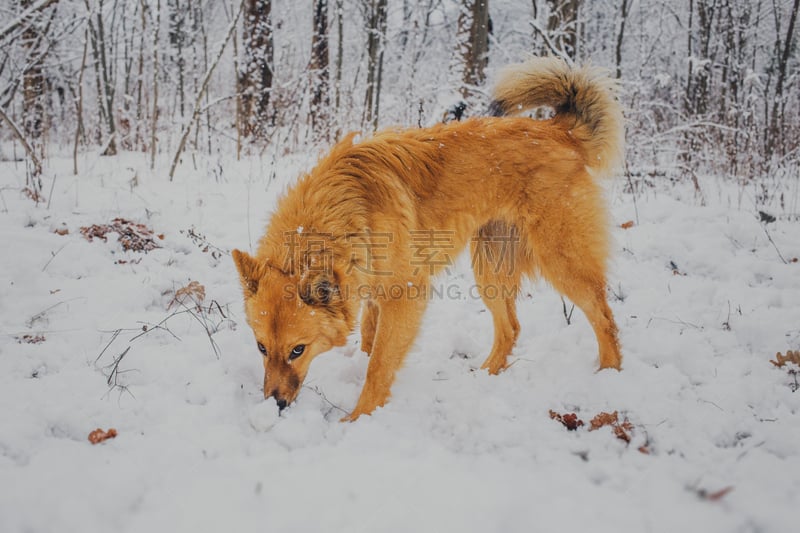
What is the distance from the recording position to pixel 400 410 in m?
2.41

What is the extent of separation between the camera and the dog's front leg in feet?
8.34

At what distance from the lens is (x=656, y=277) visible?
394 centimetres

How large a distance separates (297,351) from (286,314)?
0.77 ft

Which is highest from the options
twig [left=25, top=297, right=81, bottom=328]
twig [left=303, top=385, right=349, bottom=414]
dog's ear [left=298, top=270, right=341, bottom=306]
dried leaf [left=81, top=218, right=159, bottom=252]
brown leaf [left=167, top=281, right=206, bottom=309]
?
dried leaf [left=81, top=218, right=159, bottom=252]

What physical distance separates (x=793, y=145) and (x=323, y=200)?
30.8 feet

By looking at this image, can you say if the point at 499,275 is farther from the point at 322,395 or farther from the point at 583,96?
the point at 322,395

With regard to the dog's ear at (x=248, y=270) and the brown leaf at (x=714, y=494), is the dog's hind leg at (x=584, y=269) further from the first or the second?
the dog's ear at (x=248, y=270)

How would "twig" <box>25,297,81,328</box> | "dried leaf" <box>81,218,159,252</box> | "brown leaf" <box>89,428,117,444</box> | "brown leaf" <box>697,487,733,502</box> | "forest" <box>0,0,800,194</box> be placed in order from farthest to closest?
"forest" <box>0,0,800,194</box>
"dried leaf" <box>81,218,159,252</box>
"twig" <box>25,297,81,328</box>
"brown leaf" <box>89,428,117,444</box>
"brown leaf" <box>697,487,733,502</box>

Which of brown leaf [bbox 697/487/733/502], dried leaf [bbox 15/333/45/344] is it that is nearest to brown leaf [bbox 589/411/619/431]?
brown leaf [bbox 697/487/733/502]

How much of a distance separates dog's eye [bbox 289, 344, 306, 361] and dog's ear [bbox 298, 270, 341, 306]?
0.25m

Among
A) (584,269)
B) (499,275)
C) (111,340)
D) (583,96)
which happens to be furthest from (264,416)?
(583,96)

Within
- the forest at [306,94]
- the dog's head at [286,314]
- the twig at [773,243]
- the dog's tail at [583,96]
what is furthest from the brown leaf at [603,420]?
the forest at [306,94]

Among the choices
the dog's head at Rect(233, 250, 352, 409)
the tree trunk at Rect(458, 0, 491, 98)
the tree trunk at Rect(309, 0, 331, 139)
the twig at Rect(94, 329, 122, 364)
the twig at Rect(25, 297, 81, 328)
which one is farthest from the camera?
the tree trunk at Rect(309, 0, 331, 139)

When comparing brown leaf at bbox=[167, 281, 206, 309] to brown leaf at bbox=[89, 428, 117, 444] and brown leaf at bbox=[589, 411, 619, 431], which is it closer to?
brown leaf at bbox=[89, 428, 117, 444]
